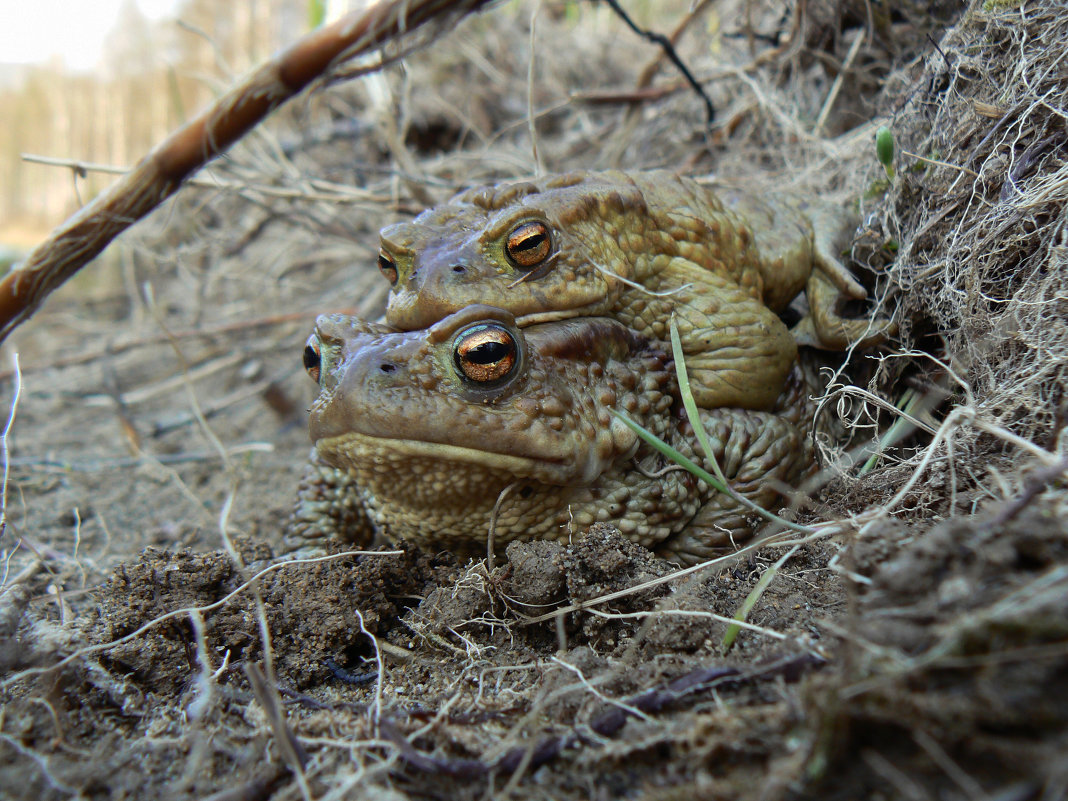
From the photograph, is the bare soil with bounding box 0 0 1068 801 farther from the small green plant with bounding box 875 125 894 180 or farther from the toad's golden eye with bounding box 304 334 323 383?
the toad's golden eye with bounding box 304 334 323 383

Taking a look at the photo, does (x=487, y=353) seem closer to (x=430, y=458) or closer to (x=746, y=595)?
(x=430, y=458)

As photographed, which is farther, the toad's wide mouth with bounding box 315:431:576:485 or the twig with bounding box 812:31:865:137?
the twig with bounding box 812:31:865:137

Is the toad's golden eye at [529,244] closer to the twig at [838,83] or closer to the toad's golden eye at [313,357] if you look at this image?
the toad's golden eye at [313,357]

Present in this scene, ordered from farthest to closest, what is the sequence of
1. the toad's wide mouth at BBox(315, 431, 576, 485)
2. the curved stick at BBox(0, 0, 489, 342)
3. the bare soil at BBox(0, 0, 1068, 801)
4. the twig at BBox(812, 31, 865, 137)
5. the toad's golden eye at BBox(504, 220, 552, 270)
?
the twig at BBox(812, 31, 865, 137) → the curved stick at BBox(0, 0, 489, 342) → the toad's golden eye at BBox(504, 220, 552, 270) → the toad's wide mouth at BBox(315, 431, 576, 485) → the bare soil at BBox(0, 0, 1068, 801)

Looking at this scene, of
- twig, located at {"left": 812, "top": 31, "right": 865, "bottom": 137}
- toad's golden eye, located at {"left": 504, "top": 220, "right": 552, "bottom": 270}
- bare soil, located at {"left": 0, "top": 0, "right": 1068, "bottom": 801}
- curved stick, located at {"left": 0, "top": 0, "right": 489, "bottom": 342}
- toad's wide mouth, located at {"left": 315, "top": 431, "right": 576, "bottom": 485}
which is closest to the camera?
bare soil, located at {"left": 0, "top": 0, "right": 1068, "bottom": 801}

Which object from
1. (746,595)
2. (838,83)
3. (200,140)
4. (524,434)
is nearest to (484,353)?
(524,434)

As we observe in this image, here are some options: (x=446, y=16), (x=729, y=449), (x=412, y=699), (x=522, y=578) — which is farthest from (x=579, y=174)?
(x=412, y=699)

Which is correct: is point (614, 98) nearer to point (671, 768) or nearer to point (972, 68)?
point (972, 68)

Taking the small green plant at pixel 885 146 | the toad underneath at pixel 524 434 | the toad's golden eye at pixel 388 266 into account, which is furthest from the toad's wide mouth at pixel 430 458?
the small green plant at pixel 885 146

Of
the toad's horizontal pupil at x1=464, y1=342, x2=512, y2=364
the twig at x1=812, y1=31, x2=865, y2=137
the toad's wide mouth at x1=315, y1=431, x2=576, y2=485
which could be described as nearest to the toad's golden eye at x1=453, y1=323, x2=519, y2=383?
the toad's horizontal pupil at x1=464, y1=342, x2=512, y2=364
